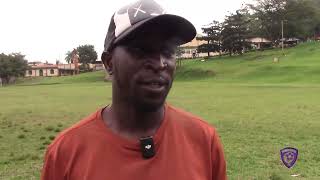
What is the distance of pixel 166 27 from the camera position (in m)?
2.09

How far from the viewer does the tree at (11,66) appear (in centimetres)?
8800

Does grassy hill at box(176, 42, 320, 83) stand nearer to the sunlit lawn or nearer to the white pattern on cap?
the sunlit lawn

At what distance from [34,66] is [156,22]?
121194mm

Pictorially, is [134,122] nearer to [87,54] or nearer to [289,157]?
[289,157]

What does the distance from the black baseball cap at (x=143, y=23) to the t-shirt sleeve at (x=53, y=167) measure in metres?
0.45

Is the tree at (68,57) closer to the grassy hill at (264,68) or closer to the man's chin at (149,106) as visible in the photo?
the grassy hill at (264,68)

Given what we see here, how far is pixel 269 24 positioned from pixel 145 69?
88.8m

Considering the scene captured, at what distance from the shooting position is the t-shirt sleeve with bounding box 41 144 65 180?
84.2 inches

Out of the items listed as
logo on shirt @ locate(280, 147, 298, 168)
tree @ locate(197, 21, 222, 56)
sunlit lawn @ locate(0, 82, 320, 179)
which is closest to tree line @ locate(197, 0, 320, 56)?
tree @ locate(197, 21, 222, 56)

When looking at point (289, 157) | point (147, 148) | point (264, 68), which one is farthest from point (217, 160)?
point (264, 68)

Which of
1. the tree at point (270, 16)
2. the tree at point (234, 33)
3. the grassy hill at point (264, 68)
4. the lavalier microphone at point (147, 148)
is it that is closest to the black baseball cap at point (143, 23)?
the lavalier microphone at point (147, 148)

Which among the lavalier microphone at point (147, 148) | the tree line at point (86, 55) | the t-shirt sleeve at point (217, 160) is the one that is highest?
the tree line at point (86, 55)

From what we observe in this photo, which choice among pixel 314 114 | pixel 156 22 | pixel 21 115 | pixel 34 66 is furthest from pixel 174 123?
pixel 34 66

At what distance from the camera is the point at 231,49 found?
79.5m
